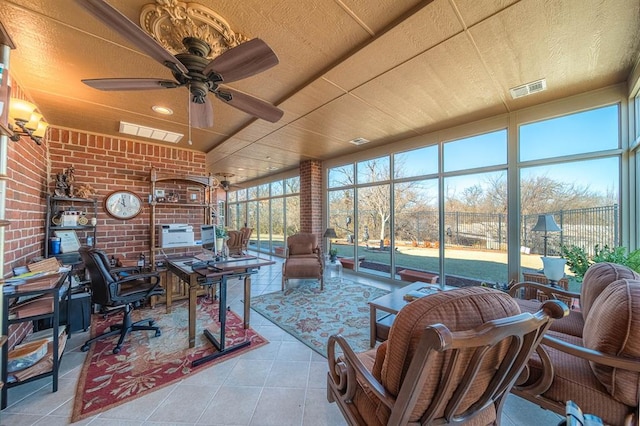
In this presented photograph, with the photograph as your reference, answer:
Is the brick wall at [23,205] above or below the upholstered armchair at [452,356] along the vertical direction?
above

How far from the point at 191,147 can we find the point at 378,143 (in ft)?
11.2

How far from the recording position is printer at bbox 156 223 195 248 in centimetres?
366

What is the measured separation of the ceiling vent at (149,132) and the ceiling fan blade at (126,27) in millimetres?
2440

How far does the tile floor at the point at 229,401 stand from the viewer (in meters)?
1.55

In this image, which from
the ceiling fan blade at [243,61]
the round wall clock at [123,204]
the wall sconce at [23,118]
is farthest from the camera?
the round wall clock at [123,204]

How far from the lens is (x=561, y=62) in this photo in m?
2.11

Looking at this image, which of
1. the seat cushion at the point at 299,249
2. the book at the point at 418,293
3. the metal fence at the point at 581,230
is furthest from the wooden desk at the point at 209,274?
the metal fence at the point at 581,230

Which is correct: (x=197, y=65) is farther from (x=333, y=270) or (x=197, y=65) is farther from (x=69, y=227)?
(x=333, y=270)

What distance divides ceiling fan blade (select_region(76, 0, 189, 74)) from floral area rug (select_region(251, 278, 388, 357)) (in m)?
2.59

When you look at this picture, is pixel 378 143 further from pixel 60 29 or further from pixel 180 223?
pixel 60 29

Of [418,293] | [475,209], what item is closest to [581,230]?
[475,209]

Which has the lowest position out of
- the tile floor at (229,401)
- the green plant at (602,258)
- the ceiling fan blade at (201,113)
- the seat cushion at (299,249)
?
the tile floor at (229,401)

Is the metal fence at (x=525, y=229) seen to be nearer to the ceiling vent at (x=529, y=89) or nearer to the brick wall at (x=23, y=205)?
the ceiling vent at (x=529, y=89)

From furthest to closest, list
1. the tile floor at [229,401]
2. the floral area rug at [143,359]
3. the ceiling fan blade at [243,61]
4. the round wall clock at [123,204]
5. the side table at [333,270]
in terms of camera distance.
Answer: the side table at [333,270] → the round wall clock at [123,204] → the floral area rug at [143,359] → the tile floor at [229,401] → the ceiling fan blade at [243,61]
